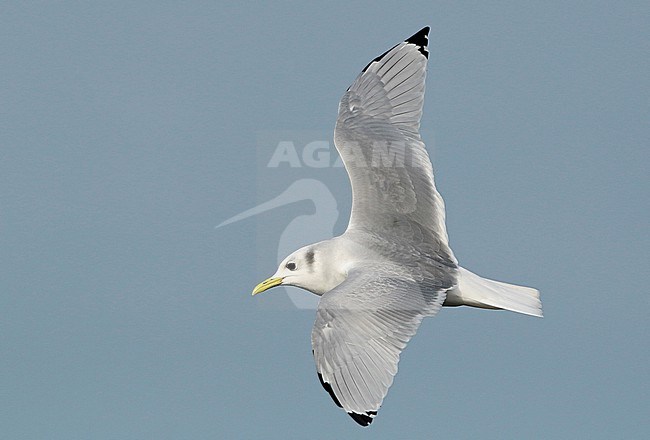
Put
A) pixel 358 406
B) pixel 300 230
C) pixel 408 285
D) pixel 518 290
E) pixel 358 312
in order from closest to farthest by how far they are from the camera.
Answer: pixel 358 406 < pixel 358 312 < pixel 408 285 < pixel 518 290 < pixel 300 230

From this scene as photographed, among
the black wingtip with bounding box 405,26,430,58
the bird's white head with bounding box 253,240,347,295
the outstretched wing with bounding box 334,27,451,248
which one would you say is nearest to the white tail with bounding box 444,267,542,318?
the outstretched wing with bounding box 334,27,451,248

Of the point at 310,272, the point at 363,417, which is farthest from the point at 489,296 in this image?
the point at 363,417

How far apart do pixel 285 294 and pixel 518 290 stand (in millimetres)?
1846

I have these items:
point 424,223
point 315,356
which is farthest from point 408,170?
point 315,356

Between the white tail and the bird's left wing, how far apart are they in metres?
0.52

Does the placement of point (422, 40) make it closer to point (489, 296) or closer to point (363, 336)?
point (489, 296)

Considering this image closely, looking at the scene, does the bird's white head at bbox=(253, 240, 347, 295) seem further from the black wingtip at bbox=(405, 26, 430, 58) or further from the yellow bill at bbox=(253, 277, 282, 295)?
the black wingtip at bbox=(405, 26, 430, 58)

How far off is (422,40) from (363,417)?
3.39m

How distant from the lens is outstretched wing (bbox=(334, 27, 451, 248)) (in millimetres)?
9367

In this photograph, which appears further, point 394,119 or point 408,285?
point 394,119

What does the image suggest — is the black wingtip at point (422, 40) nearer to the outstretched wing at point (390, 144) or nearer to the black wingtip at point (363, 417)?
the outstretched wing at point (390, 144)

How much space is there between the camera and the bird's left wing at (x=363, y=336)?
775cm

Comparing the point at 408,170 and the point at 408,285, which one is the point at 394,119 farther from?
the point at 408,285

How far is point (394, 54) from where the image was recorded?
9.95 metres
